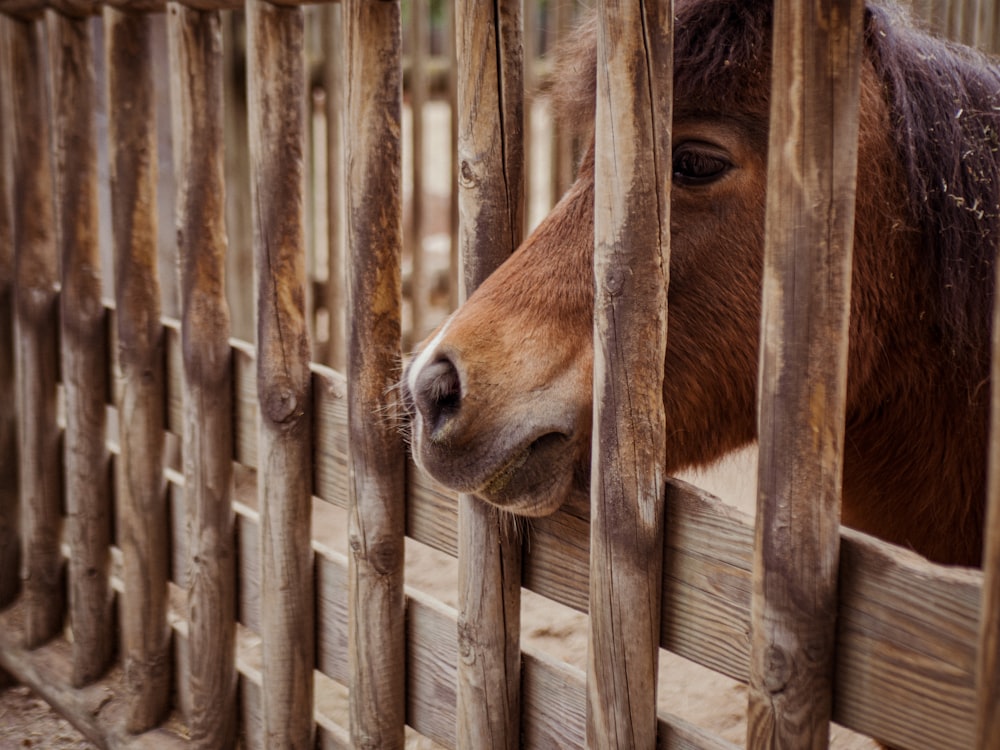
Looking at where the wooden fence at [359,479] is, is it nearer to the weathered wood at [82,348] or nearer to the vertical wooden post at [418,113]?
the weathered wood at [82,348]

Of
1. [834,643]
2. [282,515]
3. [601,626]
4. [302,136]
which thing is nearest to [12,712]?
[282,515]

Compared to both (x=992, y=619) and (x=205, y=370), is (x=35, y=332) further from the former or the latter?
(x=992, y=619)

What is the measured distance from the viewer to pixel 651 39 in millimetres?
1611

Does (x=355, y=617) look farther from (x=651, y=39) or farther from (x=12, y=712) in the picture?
(x=12, y=712)

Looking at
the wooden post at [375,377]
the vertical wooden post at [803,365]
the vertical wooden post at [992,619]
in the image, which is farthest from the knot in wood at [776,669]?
the wooden post at [375,377]

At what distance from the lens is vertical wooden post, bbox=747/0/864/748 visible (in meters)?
1.39

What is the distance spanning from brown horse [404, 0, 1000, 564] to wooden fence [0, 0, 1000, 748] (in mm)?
132

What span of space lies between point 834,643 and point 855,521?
0.92 m

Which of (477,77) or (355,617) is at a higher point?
→ (477,77)

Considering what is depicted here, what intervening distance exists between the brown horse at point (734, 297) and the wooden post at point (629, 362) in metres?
0.12

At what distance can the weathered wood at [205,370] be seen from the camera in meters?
2.66

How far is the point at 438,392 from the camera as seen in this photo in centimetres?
176

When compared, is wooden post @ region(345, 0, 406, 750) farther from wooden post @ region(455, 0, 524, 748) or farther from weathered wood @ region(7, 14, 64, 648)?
weathered wood @ region(7, 14, 64, 648)

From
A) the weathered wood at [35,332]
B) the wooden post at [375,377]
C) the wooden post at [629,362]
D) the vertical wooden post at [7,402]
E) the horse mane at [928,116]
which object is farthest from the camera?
the vertical wooden post at [7,402]
